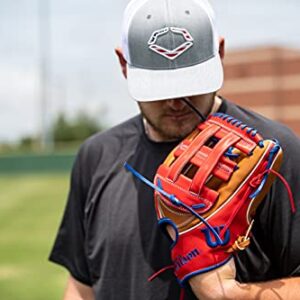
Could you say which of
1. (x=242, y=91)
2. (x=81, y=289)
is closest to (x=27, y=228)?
(x=81, y=289)

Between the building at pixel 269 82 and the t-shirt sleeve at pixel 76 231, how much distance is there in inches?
1914

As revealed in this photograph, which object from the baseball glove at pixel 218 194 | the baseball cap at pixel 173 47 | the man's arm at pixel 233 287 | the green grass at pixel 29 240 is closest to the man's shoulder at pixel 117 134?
the baseball cap at pixel 173 47

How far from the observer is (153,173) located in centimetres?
212

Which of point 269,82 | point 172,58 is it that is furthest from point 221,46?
point 269,82

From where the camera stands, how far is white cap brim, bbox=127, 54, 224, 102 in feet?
6.47

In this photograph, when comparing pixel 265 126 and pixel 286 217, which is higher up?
pixel 265 126

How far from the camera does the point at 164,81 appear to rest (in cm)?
198

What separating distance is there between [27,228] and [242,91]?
42.2 meters

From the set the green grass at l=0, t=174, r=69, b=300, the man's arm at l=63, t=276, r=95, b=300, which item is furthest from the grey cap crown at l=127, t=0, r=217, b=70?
the green grass at l=0, t=174, r=69, b=300

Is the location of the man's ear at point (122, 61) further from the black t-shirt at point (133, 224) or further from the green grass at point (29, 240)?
the green grass at point (29, 240)

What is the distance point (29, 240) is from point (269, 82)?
42986 millimetres

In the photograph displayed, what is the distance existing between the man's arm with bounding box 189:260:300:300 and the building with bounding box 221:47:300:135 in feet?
161

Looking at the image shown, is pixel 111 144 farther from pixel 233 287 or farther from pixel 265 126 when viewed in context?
pixel 233 287

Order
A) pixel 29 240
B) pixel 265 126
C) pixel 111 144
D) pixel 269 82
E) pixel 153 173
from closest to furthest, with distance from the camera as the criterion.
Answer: pixel 265 126, pixel 153 173, pixel 111 144, pixel 29 240, pixel 269 82
